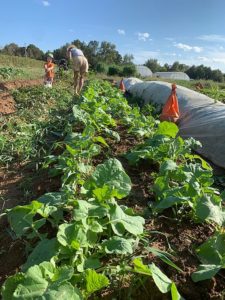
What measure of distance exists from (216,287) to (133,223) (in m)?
0.61

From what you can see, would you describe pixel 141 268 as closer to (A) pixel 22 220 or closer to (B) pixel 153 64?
(A) pixel 22 220

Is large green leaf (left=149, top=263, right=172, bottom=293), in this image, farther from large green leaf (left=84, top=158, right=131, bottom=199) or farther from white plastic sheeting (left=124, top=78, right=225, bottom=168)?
white plastic sheeting (left=124, top=78, right=225, bottom=168)

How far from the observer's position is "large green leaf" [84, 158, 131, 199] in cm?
260

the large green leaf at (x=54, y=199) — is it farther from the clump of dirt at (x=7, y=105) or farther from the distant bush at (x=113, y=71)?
the distant bush at (x=113, y=71)

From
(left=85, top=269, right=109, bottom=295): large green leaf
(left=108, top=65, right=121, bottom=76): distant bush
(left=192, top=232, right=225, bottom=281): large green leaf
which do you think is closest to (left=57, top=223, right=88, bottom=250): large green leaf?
(left=85, top=269, right=109, bottom=295): large green leaf

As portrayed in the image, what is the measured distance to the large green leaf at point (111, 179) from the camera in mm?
2598

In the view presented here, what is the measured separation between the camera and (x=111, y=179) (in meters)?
2.65

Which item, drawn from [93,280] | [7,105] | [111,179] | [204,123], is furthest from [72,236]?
[7,105]

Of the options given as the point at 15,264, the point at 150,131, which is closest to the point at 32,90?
the point at 150,131

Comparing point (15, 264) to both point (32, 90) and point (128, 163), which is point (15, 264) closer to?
point (128, 163)

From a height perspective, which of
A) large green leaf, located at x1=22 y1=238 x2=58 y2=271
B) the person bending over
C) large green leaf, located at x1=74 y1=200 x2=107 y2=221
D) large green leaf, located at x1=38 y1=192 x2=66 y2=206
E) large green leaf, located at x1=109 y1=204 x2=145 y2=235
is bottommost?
large green leaf, located at x1=22 y1=238 x2=58 y2=271

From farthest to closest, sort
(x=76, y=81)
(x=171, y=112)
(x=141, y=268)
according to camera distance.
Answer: (x=76, y=81), (x=171, y=112), (x=141, y=268)

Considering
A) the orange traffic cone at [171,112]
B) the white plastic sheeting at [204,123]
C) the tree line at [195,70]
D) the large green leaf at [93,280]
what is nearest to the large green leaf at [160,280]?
the large green leaf at [93,280]

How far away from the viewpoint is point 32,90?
35.8ft
